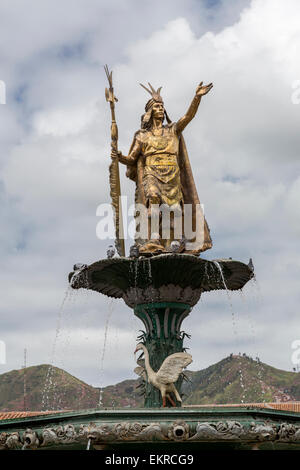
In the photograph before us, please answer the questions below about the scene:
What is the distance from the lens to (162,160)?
46.1ft

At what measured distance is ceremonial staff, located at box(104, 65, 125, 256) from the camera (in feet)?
45.2

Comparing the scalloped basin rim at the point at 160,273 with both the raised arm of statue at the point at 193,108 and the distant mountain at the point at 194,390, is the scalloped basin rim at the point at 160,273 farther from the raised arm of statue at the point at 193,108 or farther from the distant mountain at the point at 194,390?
the distant mountain at the point at 194,390

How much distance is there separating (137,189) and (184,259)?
300cm

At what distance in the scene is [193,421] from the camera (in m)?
8.19

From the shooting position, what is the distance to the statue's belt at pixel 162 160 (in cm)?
1403

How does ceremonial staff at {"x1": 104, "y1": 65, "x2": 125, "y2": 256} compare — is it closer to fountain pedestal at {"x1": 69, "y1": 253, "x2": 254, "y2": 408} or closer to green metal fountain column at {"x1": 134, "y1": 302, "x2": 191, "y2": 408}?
fountain pedestal at {"x1": 69, "y1": 253, "x2": 254, "y2": 408}

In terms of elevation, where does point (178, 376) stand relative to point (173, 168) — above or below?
below

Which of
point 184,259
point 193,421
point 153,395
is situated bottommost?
point 193,421

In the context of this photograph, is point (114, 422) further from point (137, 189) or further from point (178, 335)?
point (137, 189)

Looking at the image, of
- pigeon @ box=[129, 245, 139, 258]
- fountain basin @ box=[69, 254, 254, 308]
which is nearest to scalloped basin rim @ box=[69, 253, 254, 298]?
fountain basin @ box=[69, 254, 254, 308]

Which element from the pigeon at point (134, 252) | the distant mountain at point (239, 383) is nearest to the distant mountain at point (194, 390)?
the distant mountain at point (239, 383)

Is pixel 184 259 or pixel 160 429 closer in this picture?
pixel 160 429

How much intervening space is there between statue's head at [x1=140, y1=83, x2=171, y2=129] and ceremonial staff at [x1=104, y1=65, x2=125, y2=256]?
90 centimetres
